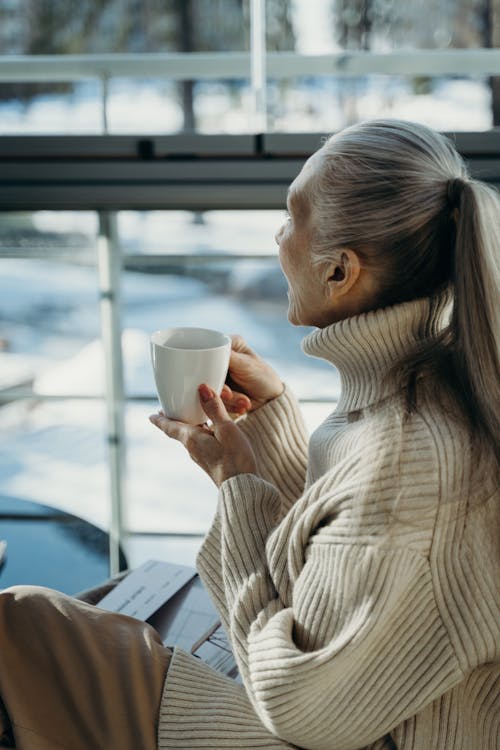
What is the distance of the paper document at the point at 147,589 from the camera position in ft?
4.22

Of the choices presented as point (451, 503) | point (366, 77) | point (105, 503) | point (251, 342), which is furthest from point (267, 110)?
point (251, 342)

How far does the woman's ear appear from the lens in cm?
98

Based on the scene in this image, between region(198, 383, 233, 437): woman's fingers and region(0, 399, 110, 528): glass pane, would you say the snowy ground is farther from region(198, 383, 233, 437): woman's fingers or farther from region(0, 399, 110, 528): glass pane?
region(198, 383, 233, 437): woman's fingers

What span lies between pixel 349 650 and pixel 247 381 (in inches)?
21.0

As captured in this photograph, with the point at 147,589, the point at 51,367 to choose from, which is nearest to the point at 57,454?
the point at 51,367

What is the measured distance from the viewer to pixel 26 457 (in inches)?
126

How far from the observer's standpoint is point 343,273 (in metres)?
1.00

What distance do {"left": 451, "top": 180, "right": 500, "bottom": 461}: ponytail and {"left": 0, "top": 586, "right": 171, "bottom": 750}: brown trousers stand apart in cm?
45

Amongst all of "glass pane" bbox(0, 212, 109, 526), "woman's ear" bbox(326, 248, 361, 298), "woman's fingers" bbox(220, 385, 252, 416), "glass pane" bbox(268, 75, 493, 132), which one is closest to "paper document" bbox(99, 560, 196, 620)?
"glass pane" bbox(0, 212, 109, 526)

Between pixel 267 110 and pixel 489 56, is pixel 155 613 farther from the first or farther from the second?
pixel 489 56

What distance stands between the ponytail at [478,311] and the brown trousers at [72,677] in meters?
0.45

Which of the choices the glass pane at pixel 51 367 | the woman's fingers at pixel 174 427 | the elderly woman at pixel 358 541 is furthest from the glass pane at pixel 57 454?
the elderly woman at pixel 358 541

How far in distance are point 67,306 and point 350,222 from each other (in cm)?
514

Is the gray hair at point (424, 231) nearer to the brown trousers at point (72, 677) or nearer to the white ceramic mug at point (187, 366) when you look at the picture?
the white ceramic mug at point (187, 366)
